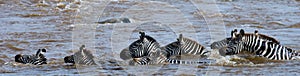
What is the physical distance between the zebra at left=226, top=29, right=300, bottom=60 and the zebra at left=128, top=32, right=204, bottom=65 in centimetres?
67

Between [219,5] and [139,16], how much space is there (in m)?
3.60

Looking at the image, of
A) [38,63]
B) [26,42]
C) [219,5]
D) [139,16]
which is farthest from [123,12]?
[38,63]

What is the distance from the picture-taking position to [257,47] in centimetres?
1021

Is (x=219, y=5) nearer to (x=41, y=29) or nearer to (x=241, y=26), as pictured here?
(x=241, y=26)

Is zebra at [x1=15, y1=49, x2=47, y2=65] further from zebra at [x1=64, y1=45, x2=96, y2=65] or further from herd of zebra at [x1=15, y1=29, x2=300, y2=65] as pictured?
zebra at [x1=64, y1=45, x2=96, y2=65]

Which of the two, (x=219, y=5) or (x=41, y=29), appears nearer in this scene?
(x=41, y=29)

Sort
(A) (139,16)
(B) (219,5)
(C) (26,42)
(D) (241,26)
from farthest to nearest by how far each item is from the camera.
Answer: (B) (219,5), (A) (139,16), (D) (241,26), (C) (26,42)

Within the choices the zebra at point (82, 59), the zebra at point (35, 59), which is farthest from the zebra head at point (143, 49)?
the zebra at point (35, 59)

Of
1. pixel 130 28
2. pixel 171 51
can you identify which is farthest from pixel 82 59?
pixel 130 28

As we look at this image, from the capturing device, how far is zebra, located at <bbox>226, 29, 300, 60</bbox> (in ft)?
33.4

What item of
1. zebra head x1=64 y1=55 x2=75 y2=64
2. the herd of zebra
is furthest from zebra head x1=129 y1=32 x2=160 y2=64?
zebra head x1=64 y1=55 x2=75 y2=64

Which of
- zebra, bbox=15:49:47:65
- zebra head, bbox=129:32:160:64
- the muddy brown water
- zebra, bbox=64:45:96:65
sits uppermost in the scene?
zebra head, bbox=129:32:160:64

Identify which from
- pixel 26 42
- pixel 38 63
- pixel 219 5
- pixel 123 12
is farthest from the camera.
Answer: pixel 219 5

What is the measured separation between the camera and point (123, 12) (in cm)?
1975
